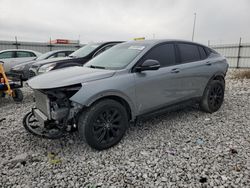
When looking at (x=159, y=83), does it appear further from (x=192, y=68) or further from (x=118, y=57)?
(x=192, y=68)

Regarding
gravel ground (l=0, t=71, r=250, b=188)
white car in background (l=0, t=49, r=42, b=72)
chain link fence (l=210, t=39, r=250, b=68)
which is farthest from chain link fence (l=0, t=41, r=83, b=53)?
chain link fence (l=210, t=39, r=250, b=68)

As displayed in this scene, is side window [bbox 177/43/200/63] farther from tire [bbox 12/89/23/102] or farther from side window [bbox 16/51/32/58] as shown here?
side window [bbox 16/51/32/58]

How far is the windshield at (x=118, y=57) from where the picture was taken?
9.71ft

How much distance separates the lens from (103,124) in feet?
8.55

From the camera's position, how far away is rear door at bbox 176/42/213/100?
346 centimetres

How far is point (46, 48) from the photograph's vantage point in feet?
53.0

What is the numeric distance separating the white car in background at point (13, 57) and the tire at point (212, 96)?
862 centimetres

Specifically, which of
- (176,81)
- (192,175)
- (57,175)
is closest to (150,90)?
(176,81)

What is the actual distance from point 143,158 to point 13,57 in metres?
9.53

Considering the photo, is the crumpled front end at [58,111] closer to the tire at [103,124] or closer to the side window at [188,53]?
the tire at [103,124]

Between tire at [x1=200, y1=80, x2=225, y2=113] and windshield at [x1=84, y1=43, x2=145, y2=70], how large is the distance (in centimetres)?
188

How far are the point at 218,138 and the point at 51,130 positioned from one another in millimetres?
2643

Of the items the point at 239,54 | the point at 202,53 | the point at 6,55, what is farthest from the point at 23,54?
the point at 239,54

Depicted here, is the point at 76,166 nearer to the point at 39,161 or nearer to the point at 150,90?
the point at 39,161
